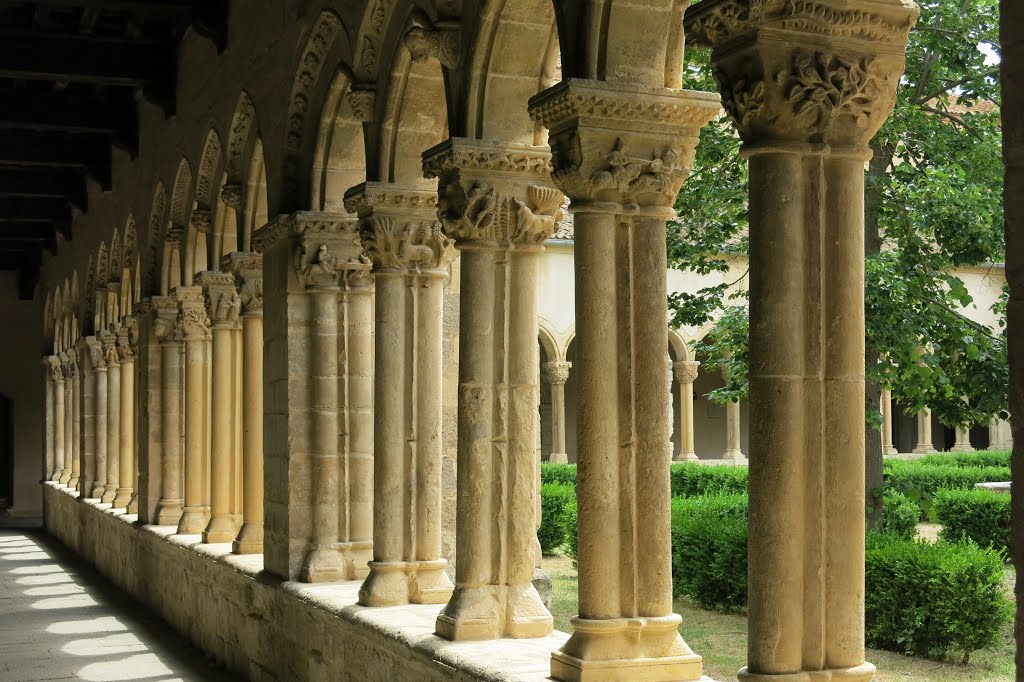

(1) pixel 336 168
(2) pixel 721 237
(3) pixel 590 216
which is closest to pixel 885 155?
(2) pixel 721 237

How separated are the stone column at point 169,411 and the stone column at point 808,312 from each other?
804 cm

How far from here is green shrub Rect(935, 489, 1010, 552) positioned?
12070 mm

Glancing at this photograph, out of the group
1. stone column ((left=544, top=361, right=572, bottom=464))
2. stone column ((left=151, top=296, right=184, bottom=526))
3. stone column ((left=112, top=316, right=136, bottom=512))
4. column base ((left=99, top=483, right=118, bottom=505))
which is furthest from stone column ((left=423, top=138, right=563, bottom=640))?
stone column ((left=544, top=361, right=572, bottom=464))

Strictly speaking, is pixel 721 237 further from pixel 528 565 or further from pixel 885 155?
pixel 528 565

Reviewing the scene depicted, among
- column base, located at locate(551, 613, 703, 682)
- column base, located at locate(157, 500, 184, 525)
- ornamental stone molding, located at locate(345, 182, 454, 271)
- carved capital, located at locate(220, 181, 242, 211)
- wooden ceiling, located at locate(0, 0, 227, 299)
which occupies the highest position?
wooden ceiling, located at locate(0, 0, 227, 299)

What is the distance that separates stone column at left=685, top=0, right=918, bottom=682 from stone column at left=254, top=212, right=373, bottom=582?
12.1 feet

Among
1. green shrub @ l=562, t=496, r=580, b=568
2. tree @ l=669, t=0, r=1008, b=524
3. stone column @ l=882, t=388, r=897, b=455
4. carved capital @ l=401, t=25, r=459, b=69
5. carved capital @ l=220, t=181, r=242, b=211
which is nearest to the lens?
carved capital @ l=401, t=25, r=459, b=69

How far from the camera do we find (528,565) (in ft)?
16.0

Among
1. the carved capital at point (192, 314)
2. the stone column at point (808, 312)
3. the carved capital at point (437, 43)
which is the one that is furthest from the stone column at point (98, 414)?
the stone column at point (808, 312)

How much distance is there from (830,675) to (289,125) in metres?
4.58

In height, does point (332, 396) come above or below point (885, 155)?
below

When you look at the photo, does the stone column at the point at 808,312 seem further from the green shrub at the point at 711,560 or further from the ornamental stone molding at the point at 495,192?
the green shrub at the point at 711,560

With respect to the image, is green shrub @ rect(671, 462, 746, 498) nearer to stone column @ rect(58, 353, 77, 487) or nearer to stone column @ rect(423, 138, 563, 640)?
stone column @ rect(58, 353, 77, 487)

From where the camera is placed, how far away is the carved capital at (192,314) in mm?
10180
